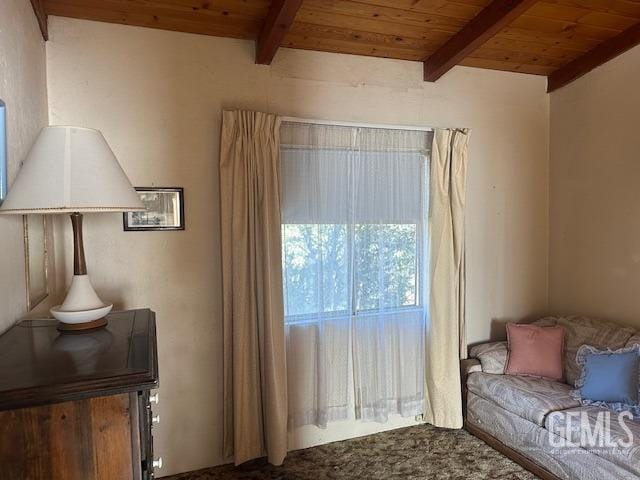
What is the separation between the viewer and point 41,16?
6.92 feet

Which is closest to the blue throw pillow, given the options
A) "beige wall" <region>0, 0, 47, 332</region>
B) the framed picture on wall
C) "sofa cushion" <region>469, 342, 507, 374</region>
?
"sofa cushion" <region>469, 342, 507, 374</region>

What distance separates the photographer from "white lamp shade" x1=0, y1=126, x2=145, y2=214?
122cm

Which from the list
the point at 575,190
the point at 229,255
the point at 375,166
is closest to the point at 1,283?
the point at 229,255

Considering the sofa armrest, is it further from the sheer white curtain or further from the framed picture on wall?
the framed picture on wall

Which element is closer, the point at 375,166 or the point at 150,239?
the point at 150,239

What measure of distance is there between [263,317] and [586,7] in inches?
106

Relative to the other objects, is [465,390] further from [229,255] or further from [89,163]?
[89,163]

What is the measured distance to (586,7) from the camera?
8.22ft

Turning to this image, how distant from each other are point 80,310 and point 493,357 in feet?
8.67

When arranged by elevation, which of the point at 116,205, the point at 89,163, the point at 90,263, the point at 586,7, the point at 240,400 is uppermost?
the point at 586,7

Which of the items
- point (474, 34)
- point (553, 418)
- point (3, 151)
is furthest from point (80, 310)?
point (474, 34)

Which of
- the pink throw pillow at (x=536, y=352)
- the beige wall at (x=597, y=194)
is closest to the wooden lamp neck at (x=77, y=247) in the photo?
the pink throw pillow at (x=536, y=352)

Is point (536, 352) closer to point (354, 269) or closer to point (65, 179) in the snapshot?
point (354, 269)

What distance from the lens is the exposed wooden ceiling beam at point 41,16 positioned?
2.00 meters
